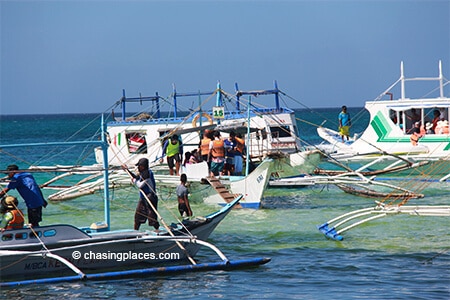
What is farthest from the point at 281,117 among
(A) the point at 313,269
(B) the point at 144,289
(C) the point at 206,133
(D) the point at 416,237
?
(B) the point at 144,289

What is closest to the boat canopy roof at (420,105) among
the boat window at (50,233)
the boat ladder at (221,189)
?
the boat ladder at (221,189)

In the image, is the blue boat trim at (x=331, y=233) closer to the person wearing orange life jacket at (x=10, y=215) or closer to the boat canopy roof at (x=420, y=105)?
the person wearing orange life jacket at (x=10, y=215)

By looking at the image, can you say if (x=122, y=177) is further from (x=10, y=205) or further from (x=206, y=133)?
(x=10, y=205)

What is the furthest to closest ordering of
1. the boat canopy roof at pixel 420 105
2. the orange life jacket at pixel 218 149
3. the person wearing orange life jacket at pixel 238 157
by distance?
the boat canopy roof at pixel 420 105, the person wearing orange life jacket at pixel 238 157, the orange life jacket at pixel 218 149

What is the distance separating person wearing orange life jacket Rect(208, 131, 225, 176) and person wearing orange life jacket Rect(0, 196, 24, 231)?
8.18 meters

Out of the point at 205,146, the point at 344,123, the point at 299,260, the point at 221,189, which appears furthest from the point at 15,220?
the point at 344,123

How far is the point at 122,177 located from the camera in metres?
21.3

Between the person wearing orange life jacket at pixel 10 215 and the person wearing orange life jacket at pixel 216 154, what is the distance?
818 centimetres

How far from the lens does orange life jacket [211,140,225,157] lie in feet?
67.5

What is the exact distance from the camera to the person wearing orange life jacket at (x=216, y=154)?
20.6 meters

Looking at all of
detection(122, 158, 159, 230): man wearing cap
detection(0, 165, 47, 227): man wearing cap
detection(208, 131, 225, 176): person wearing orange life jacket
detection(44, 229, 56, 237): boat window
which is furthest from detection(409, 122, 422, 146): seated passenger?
detection(44, 229, 56, 237): boat window

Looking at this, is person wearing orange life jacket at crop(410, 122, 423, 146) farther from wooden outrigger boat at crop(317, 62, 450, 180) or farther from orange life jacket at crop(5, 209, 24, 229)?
orange life jacket at crop(5, 209, 24, 229)

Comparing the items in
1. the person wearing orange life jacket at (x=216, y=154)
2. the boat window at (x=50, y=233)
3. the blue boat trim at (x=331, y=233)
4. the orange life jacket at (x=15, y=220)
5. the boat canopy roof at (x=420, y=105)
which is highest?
the boat canopy roof at (x=420, y=105)

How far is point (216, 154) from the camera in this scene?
20656 mm
